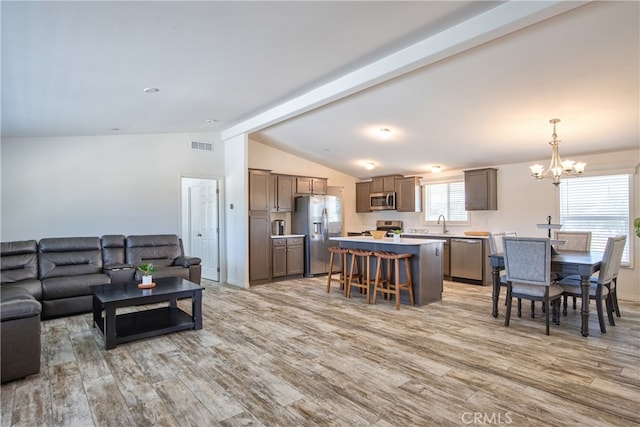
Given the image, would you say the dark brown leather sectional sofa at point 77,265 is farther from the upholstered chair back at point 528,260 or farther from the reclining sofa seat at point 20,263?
the upholstered chair back at point 528,260

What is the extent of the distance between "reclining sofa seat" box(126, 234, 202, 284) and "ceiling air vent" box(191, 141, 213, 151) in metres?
1.69

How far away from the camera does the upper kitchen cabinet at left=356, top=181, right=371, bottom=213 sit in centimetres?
840

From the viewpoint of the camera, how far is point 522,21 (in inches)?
98.9

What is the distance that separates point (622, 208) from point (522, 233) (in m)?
1.42

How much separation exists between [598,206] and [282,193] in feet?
17.6

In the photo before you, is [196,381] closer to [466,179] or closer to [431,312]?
[431,312]

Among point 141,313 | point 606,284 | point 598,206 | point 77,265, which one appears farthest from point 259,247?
point 598,206

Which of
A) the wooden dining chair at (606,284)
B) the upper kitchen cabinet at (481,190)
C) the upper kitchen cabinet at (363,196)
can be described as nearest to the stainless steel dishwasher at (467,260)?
the upper kitchen cabinet at (481,190)

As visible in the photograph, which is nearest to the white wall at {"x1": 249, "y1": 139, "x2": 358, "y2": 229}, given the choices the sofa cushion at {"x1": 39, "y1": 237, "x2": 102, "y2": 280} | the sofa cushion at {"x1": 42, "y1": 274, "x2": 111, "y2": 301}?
the sofa cushion at {"x1": 39, "y1": 237, "x2": 102, "y2": 280}

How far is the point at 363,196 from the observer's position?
852cm

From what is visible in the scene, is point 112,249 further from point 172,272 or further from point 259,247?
point 259,247

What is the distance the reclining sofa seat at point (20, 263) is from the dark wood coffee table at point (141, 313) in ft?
4.06

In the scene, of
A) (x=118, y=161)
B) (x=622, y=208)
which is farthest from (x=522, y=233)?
(x=118, y=161)

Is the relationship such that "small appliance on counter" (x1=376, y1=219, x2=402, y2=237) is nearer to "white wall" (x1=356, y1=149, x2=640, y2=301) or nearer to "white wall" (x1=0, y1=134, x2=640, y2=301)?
"white wall" (x1=356, y1=149, x2=640, y2=301)
